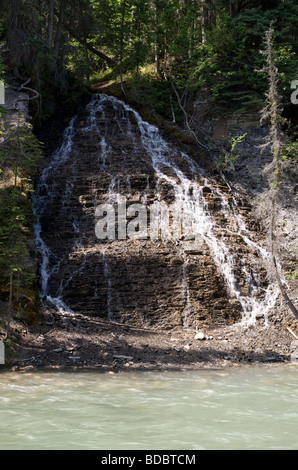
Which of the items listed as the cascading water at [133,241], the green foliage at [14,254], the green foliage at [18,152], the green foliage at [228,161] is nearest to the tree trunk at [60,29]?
the cascading water at [133,241]

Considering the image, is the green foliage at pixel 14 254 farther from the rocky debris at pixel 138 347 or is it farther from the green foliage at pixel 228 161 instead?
the green foliage at pixel 228 161

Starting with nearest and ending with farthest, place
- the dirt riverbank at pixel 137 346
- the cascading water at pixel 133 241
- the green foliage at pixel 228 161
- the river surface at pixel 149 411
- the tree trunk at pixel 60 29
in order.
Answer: the river surface at pixel 149 411
the dirt riverbank at pixel 137 346
the cascading water at pixel 133 241
the green foliage at pixel 228 161
the tree trunk at pixel 60 29

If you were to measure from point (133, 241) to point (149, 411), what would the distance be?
26.6 ft

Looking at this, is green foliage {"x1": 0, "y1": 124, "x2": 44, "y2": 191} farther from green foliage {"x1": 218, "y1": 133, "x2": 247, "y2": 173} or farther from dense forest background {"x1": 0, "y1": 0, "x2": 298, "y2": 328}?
green foliage {"x1": 218, "y1": 133, "x2": 247, "y2": 173}

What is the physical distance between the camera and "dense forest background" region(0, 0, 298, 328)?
2012 centimetres

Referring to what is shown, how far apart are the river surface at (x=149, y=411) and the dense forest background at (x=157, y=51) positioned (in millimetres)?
11915

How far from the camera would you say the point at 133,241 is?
14375 mm

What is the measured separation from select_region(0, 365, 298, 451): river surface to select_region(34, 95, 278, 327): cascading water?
365cm

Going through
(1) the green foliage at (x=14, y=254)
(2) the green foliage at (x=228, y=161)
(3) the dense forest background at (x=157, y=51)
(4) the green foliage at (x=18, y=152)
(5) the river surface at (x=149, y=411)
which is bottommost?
(5) the river surface at (x=149, y=411)

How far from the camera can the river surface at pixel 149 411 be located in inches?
215

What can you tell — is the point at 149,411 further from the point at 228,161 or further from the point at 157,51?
the point at 157,51

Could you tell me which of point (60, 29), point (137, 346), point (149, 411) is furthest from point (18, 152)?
point (60, 29)

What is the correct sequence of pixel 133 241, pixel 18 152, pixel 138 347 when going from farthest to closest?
1. pixel 133 241
2. pixel 138 347
3. pixel 18 152

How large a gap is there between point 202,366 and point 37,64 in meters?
15.9
